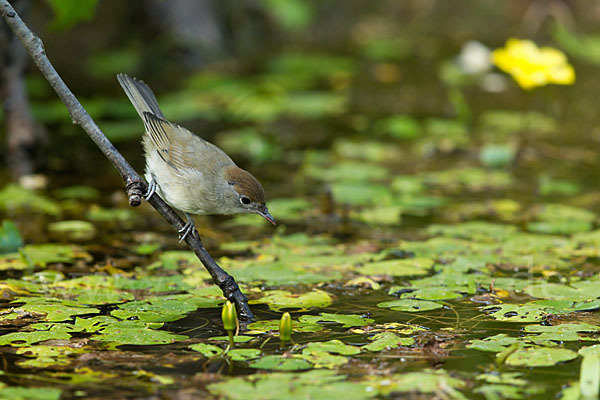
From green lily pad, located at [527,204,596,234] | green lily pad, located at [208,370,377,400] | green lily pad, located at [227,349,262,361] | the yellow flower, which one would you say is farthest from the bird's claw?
the yellow flower

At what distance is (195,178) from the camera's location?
174 inches

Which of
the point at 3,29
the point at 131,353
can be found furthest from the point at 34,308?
the point at 3,29

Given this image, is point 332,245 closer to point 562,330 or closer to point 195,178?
point 195,178

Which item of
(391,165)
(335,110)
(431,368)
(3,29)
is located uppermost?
(335,110)

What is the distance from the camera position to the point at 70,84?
32.2 ft

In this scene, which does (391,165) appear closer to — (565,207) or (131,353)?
(565,207)

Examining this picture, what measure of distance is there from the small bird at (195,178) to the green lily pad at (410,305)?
784 millimetres

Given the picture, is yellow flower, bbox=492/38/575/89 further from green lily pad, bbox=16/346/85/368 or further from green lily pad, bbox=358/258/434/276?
green lily pad, bbox=16/346/85/368

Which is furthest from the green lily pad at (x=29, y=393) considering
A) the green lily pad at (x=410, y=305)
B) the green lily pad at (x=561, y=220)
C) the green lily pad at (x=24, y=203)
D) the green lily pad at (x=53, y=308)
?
the green lily pad at (x=561, y=220)

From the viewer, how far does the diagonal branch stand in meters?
3.77

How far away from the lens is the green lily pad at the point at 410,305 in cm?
425

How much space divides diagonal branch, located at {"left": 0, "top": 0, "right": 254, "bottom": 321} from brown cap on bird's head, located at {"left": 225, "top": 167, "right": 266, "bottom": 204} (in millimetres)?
426

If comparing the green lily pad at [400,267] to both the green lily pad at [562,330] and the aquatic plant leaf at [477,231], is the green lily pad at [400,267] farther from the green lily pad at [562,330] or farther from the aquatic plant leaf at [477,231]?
the green lily pad at [562,330]

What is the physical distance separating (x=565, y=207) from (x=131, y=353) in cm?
384
